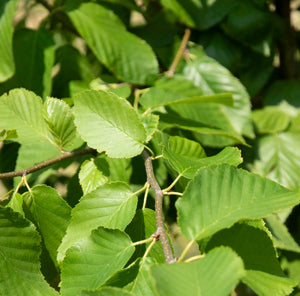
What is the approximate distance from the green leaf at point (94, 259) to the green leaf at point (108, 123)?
0.45ft

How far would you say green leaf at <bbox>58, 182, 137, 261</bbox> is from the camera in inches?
24.9

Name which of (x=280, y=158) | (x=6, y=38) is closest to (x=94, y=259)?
(x=6, y=38)

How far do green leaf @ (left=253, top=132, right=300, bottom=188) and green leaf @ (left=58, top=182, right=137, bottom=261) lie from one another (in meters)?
0.57

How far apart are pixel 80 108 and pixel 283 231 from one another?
0.57m

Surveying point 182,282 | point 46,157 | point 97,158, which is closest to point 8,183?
point 46,157

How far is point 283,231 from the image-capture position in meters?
1.03

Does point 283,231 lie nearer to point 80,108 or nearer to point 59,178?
point 80,108

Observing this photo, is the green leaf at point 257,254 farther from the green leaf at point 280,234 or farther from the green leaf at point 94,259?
the green leaf at point 280,234

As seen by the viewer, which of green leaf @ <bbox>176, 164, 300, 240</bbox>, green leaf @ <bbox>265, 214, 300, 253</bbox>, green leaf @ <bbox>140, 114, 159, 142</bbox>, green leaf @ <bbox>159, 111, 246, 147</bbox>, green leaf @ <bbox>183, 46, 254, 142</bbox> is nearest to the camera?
green leaf @ <bbox>176, 164, 300, 240</bbox>

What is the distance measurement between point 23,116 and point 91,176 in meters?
0.16

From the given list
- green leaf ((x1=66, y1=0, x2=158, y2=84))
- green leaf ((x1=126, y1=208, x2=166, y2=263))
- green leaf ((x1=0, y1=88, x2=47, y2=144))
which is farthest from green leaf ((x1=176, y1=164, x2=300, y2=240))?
green leaf ((x1=66, y1=0, x2=158, y2=84))

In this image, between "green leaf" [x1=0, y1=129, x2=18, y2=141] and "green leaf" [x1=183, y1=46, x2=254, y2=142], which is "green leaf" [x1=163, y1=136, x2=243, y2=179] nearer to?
"green leaf" [x1=0, y1=129, x2=18, y2=141]

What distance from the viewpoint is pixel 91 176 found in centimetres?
75

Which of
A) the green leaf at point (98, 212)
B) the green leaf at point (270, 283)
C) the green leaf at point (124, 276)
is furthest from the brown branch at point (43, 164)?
the green leaf at point (270, 283)
